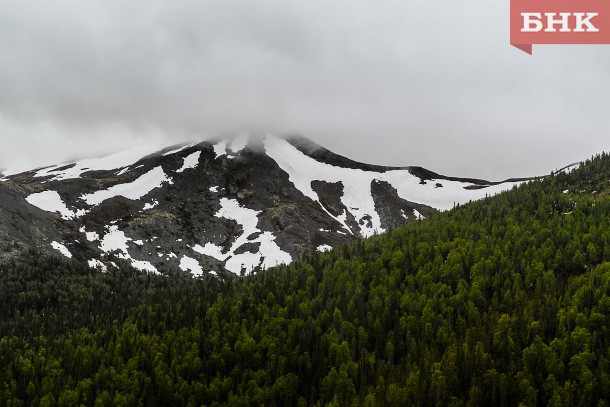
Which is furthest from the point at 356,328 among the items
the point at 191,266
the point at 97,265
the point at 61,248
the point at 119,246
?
the point at 119,246

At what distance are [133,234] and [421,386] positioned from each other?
138829mm

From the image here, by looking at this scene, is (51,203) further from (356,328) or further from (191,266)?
(356,328)

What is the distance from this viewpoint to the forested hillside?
60.4 m

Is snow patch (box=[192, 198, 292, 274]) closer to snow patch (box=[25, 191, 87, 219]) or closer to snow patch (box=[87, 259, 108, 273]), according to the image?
snow patch (box=[87, 259, 108, 273])

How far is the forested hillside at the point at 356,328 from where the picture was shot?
6044cm

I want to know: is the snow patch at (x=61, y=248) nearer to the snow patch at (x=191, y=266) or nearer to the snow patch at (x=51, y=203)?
the snow patch at (x=51, y=203)

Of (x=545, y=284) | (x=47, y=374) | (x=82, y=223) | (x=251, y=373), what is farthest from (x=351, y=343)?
(x=82, y=223)

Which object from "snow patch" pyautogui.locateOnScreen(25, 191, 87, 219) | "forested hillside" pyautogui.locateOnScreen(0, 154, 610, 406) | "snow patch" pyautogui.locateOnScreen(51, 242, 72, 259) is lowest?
"forested hillside" pyautogui.locateOnScreen(0, 154, 610, 406)

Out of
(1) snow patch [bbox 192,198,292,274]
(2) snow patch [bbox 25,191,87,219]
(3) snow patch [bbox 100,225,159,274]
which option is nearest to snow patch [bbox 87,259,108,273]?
(3) snow patch [bbox 100,225,159,274]

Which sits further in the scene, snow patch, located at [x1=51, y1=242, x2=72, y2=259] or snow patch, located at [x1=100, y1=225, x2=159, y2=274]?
snow patch, located at [x1=100, y1=225, x2=159, y2=274]

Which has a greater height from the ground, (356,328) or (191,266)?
(191,266)

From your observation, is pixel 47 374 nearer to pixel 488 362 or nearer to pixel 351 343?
pixel 351 343

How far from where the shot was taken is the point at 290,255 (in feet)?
566

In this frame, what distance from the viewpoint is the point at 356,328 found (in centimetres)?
7944
